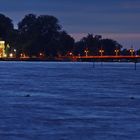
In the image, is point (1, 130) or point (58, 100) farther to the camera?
point (58, 100)

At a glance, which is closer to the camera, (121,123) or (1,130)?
(1,130)

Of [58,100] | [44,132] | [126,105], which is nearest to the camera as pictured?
[44,132]

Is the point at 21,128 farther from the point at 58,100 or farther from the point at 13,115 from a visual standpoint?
the point at 58,100

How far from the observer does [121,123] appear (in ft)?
106

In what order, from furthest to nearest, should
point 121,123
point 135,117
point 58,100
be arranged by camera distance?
point 58,100, point 135,117, point 121,123

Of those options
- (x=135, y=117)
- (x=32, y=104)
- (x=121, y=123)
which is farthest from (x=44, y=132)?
(x=32, y=104)

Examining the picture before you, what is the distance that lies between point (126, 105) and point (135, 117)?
678 cm

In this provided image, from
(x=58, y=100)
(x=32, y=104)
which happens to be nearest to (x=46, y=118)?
(x=32, y=104)

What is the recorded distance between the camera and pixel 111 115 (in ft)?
116

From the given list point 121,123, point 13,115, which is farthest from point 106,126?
point 13,115

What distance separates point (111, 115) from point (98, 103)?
7.54 metres

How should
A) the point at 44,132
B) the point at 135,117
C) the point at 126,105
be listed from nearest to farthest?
the point at 44,132
the point at 135,117
the point at 126,105

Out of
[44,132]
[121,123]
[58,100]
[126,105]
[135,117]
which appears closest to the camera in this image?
[44,132]

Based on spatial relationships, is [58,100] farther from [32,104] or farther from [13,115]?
[13,115]
